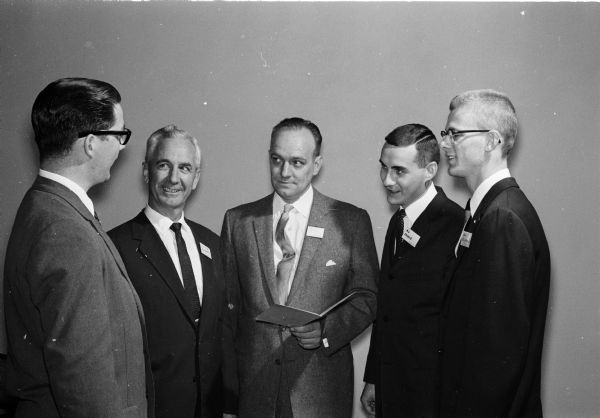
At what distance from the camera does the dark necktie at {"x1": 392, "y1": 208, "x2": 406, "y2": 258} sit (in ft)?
10.9

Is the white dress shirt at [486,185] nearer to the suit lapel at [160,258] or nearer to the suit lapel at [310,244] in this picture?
the suit lapel at [310,244]

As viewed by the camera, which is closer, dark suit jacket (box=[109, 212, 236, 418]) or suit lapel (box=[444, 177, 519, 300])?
suit lapel (box=[444, 177, 519, 300])

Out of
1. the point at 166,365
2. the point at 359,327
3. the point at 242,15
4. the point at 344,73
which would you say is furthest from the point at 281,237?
the point at 242,15

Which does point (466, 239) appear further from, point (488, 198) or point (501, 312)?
point (501, 312)

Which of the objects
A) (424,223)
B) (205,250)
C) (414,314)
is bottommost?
(414,314)

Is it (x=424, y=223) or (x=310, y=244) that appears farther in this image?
(x=310, y=244)

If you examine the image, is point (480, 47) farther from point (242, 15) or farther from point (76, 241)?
point (76, 241)

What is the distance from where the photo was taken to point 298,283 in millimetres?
3416

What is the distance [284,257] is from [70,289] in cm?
167

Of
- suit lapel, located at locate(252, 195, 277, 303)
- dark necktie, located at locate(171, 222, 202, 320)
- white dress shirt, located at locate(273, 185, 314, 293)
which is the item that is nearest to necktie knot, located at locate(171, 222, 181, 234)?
dark necktie, located at locate(171, 222, 202, 320)

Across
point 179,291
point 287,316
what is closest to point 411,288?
point 287,316

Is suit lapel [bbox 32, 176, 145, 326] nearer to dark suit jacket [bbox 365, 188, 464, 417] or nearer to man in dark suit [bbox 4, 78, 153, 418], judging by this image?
man in dark suit [bbox 4, 78, 153, 418]

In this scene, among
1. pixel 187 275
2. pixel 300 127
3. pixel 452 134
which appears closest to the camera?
pixel 452 134

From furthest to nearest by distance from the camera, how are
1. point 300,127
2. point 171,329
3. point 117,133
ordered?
1. point 300,127
2. point 171,329
3. point 117,133
